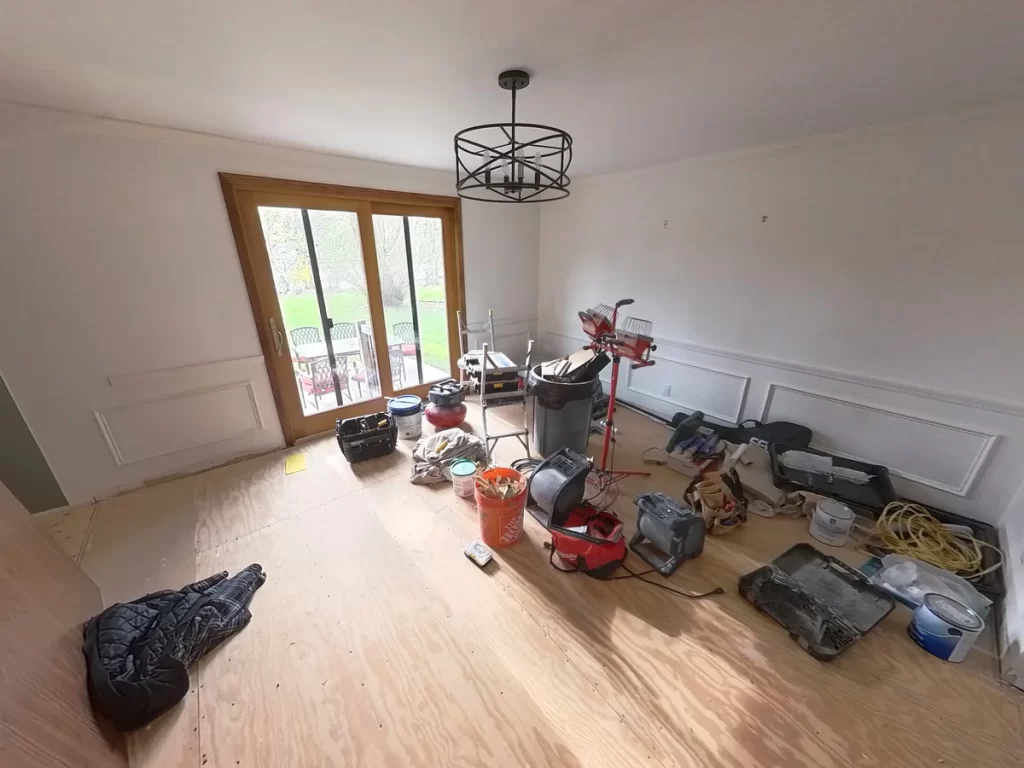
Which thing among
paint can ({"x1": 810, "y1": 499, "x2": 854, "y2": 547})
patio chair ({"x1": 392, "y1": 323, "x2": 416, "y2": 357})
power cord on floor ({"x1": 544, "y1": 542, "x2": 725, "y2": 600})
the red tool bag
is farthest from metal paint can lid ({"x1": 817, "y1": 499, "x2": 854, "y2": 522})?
patio chair ({"x1": 392, "y1": 323, "x2": 416, "y2": 357})

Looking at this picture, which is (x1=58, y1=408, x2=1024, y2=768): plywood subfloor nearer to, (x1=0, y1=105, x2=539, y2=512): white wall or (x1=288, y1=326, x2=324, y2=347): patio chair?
(x1=0, y1=105, x2=539, y2=512): white wall

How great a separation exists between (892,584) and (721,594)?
2.83ft

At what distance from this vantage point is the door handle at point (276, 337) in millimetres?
2803

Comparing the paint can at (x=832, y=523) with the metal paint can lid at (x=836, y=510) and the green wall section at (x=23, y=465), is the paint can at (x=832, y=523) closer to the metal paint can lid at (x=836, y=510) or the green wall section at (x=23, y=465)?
the metal paint can lid at (x=836, y=510)

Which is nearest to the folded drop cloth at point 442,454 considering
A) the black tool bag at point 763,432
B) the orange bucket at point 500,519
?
the orange bucket at point 500,519

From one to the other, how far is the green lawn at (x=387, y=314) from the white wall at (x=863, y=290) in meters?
2.05

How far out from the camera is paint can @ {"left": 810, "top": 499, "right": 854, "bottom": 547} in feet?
6.92

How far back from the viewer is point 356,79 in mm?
1543

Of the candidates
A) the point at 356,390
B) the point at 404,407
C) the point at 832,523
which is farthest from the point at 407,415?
the point at 832,523

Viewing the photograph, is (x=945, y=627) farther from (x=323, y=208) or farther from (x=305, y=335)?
(x=323, y=208)

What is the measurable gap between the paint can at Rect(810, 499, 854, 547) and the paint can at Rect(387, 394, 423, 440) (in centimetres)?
286

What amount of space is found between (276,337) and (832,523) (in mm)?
3923

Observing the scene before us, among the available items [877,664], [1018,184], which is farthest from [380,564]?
[1018,184]

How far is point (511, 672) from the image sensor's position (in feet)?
4.89
